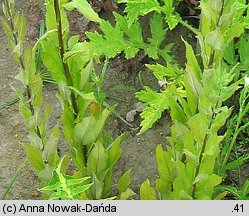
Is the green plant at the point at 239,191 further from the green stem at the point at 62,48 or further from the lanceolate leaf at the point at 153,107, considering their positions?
the green stem at the point at 62,48

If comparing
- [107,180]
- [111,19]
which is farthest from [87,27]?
[107,180]

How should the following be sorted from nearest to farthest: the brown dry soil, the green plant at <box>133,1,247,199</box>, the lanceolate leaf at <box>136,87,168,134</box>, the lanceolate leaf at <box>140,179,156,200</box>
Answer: the green plant at <box>133,1,247,199</box> < the lanceolate leaf at <box>140,179,156,200</box> < the lanceolate leaf at <box>136,87,168,134</box> < the brown dry soil

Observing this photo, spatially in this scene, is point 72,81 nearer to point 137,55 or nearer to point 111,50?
point 111,50

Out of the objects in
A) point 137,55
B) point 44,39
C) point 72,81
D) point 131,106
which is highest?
point 44,39

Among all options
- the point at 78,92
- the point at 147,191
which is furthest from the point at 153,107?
the point at 78,92

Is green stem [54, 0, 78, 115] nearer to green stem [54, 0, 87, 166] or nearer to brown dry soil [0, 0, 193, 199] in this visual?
green stem [54, 0, 87, 166]

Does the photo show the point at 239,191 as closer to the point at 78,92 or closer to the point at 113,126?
the point at 113,126

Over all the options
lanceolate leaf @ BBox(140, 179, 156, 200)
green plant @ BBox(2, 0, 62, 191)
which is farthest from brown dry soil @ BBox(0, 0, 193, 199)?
green plant @ BBox(2, 0, 62, 191)
